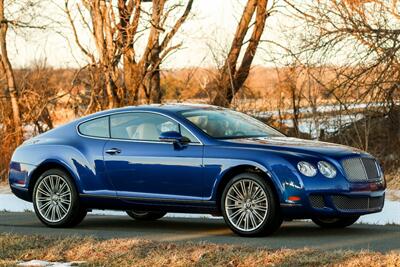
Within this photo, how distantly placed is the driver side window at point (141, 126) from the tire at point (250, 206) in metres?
1.02

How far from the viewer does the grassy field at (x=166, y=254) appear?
9133 mm

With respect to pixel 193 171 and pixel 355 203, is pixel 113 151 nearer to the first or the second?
pixel 193 171

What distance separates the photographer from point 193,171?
465 inches

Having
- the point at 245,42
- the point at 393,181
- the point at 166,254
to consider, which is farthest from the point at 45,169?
the point at 245,42

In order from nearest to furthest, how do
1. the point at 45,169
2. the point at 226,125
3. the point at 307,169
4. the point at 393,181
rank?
1. the point at 307,169
2. the point at 226,125
3. the point at 45,169
4. the point at 393,181

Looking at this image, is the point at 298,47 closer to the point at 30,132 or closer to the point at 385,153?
the point at 385,153

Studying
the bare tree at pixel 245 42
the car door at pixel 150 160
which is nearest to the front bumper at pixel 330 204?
the car door at pixel 150 160

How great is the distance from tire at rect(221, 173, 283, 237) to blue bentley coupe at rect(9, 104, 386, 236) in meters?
0.01

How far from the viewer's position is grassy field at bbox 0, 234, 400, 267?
360 inches

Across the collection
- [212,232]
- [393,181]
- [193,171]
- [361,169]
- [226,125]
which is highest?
[226,125]

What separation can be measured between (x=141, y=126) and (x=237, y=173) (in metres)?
1.71

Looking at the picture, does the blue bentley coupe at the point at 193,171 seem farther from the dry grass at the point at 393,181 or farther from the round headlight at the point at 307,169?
the dry grass at the point at 393,181

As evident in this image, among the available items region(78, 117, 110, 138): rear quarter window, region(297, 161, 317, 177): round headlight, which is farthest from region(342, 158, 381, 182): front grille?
region(78, 117, 110, 138): rear quarter window

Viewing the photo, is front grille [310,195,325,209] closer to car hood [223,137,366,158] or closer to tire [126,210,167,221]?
car hood [223,137,366,158]
